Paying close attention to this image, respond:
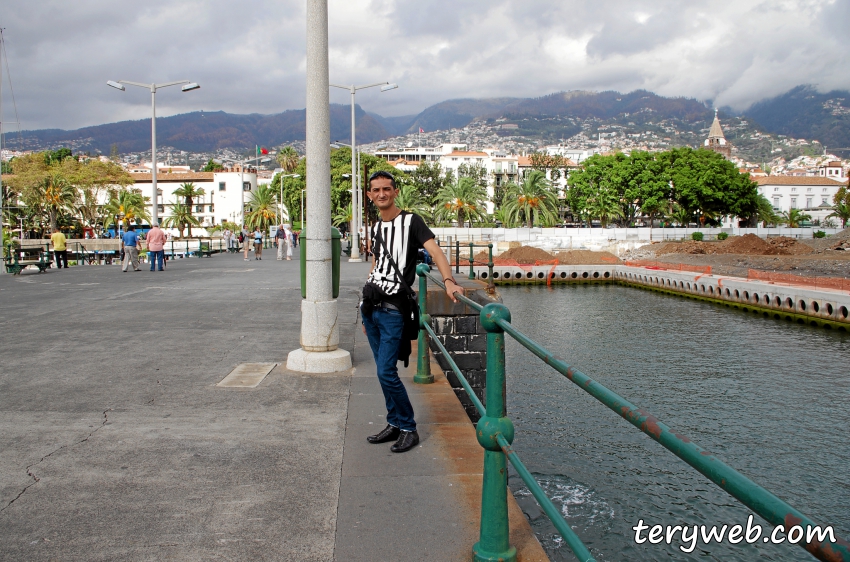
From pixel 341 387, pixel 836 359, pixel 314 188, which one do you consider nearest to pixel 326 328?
pixel 341 387

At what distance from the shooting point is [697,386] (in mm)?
13250

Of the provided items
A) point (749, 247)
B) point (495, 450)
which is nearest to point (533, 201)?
point (749, 247)

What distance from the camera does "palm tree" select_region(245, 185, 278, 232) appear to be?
331 ft

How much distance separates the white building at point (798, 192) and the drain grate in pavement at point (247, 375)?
462 ft

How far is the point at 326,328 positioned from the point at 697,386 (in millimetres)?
9137

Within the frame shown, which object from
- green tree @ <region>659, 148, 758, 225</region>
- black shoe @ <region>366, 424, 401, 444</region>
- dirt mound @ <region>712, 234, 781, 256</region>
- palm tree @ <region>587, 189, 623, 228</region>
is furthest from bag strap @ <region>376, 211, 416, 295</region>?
palm tree @ <region>587, 189, 623, 228</region>

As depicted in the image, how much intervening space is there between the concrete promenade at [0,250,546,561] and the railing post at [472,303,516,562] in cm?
23

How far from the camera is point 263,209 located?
10081 cm

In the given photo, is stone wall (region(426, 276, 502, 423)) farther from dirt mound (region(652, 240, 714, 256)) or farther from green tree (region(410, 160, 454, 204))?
green tree (region(410, 160, 454, 204))

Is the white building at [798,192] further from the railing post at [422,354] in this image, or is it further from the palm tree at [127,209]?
the railing post at [422,354]

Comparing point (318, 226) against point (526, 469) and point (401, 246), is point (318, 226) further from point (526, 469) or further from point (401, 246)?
point (526, 469)

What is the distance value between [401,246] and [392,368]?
2.58 feet

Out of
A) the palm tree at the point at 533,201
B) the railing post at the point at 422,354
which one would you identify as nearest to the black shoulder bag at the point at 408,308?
the railing post at the point at 422,354

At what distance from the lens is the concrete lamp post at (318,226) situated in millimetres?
6652
